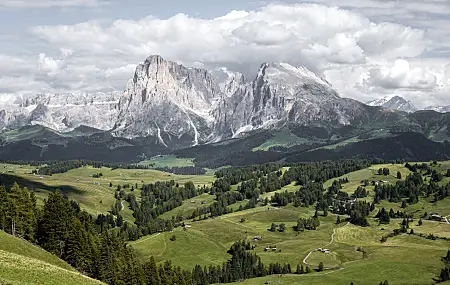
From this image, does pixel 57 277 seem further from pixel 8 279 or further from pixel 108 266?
pixel 108 266

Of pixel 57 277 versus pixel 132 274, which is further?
pixel 132 274

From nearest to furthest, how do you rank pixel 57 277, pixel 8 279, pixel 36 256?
pixel 8 279 → pixel 57 277 → pixel 36 256

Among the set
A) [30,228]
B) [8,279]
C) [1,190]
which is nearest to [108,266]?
[30,228]

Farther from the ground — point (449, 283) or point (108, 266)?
point (108, 266)

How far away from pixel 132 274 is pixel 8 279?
227 feet

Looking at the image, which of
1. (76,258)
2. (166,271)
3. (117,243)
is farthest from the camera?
(166,271)

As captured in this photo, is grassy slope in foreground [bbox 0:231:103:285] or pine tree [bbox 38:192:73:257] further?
pine tree [bbox 38:192:73:257]

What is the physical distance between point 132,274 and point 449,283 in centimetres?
13237

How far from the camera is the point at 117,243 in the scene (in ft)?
471

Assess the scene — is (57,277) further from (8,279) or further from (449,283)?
(449,283)

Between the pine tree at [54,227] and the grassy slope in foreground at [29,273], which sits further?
the pine tree at [54,227]

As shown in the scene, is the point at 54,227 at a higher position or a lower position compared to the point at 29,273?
lower

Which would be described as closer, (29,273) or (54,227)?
(29,273)

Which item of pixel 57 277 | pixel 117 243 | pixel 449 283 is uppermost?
pixel 57 277
